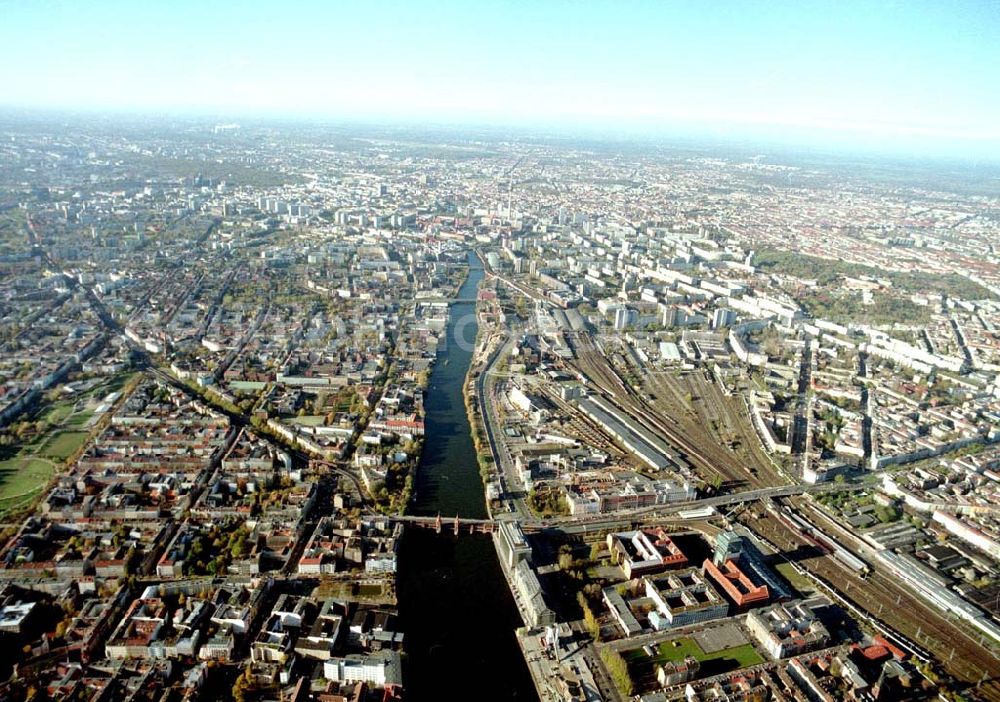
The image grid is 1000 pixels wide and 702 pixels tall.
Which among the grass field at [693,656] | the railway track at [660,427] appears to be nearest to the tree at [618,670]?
the grass field at [693,656]

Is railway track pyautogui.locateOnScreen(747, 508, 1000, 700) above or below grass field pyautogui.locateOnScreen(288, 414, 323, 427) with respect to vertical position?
below

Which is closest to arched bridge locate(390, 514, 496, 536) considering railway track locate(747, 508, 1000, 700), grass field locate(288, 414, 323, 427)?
grass field locate(288, 414, 323, 427)

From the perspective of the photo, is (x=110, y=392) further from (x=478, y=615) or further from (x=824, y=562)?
(x=824, y=562)

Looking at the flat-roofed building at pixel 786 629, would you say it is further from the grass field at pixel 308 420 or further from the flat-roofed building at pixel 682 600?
the grass field at pixel 308 420

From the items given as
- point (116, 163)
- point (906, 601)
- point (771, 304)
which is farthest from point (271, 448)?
point (116, 163)

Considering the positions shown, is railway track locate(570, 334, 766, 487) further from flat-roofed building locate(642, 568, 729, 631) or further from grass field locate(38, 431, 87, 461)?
grass field locate(38, 431, 87, 461)

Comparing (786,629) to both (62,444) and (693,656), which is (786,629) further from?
(62,444)
